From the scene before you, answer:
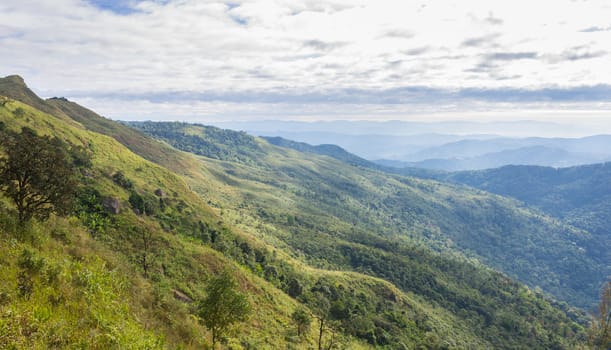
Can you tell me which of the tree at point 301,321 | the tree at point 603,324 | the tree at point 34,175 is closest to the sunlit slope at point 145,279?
the tree at point 301,321

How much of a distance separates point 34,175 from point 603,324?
4350cm

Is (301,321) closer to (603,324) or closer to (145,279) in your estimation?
(145,279)

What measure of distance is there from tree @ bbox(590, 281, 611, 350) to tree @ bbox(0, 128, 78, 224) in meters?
40.2

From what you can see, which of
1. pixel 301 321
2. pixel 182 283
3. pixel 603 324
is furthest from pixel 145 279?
pixel 603 324

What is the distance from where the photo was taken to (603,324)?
2573 cm

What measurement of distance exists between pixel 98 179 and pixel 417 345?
88.4 m

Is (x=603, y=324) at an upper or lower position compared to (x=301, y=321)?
upper

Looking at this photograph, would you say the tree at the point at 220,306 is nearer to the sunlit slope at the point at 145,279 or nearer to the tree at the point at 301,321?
the sunlit slope at the point at 145,279

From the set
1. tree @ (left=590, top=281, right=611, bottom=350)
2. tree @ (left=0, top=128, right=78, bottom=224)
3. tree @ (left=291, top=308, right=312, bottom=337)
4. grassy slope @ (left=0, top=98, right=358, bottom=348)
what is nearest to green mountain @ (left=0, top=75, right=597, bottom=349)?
grassy slope @ (left=0, top=98, right=358, bottom=348)

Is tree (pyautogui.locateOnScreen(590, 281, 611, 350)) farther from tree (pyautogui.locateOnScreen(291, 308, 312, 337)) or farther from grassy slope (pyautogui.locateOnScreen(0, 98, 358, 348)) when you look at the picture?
tree (pyautogui.locateOnScreen(291, 308, 312, 337))

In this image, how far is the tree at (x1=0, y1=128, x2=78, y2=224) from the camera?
2037 cm

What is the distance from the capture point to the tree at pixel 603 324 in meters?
24.8

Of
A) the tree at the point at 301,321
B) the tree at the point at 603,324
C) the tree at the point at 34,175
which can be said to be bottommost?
the tree at the point at 301,321

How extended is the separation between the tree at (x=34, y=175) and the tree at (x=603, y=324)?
4024 centimetres
